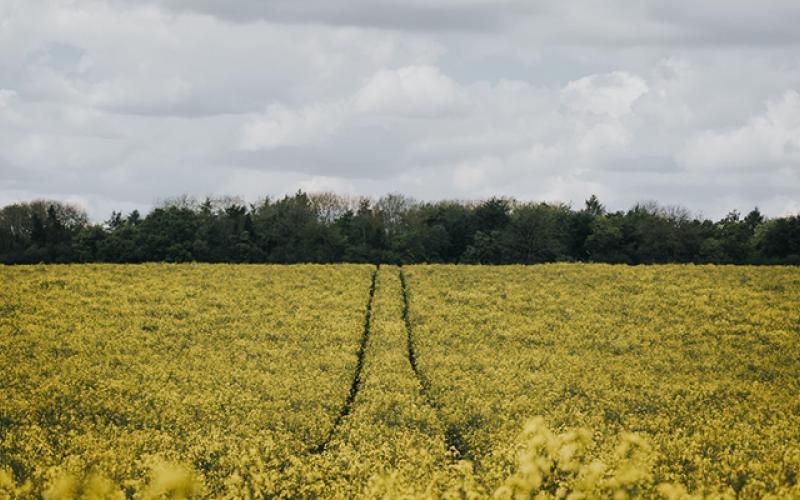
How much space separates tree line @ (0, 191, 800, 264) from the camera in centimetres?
6838

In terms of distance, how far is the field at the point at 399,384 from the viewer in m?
15.3

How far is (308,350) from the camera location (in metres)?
29.5

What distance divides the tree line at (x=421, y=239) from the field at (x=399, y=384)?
2413 centimetres

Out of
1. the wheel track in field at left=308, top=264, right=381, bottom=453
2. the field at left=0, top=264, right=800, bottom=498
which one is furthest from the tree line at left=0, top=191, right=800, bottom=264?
the wheel track in field at left=308, top=264, right=381, bottom=453

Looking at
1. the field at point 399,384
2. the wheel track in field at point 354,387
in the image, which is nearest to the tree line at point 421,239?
the field at point 399,384

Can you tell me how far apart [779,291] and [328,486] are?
3539 cm

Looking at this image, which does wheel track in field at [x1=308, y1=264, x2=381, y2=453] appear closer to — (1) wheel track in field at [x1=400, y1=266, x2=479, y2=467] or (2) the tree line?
(1) wheel track in field at [x1=400, y1=266, x2=479, y2=467]

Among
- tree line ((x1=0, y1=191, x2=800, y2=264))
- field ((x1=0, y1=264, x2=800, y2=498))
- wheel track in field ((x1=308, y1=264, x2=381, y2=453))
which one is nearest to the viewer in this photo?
field ((x1=0, y1=264, x2=800, y2=498))

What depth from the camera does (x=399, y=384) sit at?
24.6 metres

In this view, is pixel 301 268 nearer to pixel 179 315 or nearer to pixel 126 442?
pixel 179 315

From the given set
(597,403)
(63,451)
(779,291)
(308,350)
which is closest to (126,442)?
(63,451)

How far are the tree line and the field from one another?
24.1 metres

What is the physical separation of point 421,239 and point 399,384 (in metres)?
53.1

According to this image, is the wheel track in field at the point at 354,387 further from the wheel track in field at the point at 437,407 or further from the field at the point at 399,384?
the wheel track in field at the point at 437,407
